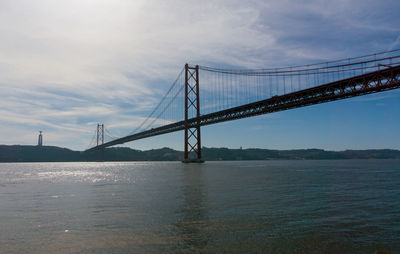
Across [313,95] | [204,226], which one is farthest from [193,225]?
[313,95]

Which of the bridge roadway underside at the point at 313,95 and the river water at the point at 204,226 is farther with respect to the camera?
the bridge roadway underside at the point at 313,95

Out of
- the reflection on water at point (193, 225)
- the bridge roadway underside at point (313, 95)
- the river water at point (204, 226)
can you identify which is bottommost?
the river water at point (204, 226)

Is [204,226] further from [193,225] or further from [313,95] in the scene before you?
[313,95]

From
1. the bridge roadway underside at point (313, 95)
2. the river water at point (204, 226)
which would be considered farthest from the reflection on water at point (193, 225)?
the bridge roadway underside at point (313, 95)

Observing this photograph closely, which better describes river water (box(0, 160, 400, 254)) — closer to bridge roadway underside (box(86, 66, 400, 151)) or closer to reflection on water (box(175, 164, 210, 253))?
reflection on water (box(175, 164, 210, 253))

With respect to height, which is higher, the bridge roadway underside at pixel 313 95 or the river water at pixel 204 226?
the bridge roadway underside at pixel 313 95

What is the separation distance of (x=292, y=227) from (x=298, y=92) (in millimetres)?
39392

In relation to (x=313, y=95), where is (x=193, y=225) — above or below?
below

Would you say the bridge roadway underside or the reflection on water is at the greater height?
the bridge roadway underside

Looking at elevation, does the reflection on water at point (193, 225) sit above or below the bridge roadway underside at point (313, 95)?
below

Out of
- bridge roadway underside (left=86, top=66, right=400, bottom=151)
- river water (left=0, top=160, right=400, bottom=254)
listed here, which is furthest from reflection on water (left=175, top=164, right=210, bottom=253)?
bridge roadway underside (left=86, top=66, right=400, bottom=151)

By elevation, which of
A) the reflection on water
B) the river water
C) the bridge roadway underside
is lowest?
the river water

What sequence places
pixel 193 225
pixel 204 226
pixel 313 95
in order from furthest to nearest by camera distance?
pixel 313 95 → pixel 193 225 → pixel 204 226

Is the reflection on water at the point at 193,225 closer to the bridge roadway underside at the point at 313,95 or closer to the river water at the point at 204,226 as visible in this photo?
the river water at the point at 204,226
